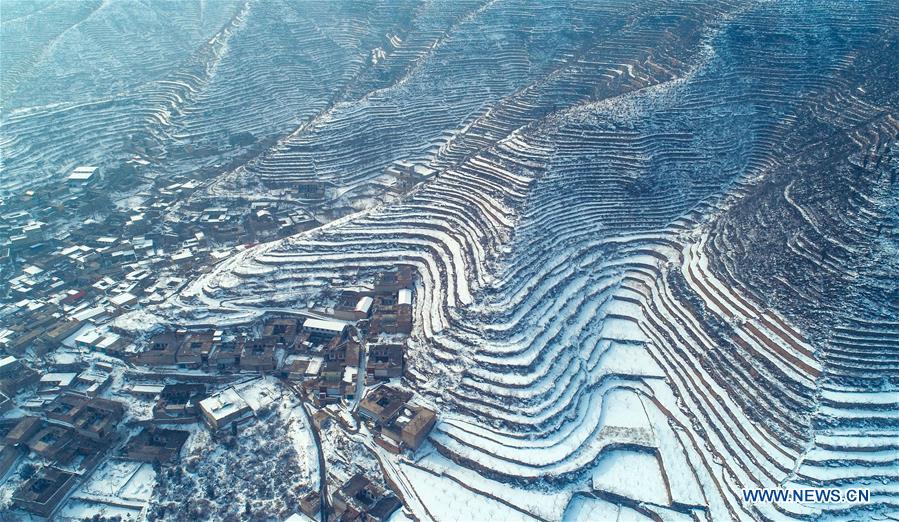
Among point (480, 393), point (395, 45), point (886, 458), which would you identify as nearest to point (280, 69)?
point (395, 45)

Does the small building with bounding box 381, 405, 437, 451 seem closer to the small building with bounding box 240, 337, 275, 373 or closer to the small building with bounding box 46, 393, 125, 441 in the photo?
the small building with bounding box 240, 337, 275, 373

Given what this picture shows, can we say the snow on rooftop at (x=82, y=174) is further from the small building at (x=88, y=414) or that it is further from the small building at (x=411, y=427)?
the small building at (x=411, y=427)

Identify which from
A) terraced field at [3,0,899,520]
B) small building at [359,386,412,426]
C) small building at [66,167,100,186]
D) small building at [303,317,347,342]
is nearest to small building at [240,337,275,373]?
small building at [303,317,347,342]

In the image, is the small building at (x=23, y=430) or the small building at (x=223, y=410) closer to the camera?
the small building at (x=23, y=430)

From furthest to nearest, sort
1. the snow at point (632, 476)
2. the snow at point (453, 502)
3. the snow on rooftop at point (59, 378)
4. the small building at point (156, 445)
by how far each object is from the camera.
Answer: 1. the snow on rooftop at point (59, 378)
2. the small building at point (156, 445)
3. the snow at point (632, 476)
4. the snow at point (453, 502)

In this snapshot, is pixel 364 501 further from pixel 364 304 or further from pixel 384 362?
pixel 364 304

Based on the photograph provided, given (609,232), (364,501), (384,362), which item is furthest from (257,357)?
(609,232)

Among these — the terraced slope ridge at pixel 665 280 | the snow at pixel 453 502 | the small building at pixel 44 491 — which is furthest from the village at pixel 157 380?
the terraced slope ridge at pixel 665 280
